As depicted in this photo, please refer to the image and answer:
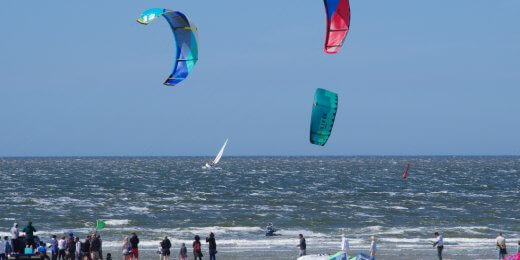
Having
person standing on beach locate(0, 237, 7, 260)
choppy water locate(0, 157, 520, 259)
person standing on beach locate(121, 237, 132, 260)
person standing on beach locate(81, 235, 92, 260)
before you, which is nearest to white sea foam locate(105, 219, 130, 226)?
choppy water locate(0, 157, 520, 259)

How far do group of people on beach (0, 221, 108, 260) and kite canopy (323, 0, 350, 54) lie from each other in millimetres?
8793

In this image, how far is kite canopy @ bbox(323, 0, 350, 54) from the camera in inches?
776

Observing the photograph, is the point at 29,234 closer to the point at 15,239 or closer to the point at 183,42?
the point at 15,239

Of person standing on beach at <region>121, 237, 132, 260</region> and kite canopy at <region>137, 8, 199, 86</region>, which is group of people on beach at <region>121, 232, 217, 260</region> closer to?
person standing on beach at <region>121, 237, 132, 260</region>

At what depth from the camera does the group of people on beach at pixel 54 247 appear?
23359mm

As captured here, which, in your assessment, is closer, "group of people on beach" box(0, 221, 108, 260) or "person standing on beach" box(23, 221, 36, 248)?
"group of people on beach" box(0, 221, 108, 260)

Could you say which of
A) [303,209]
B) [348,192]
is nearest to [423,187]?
[348,192]

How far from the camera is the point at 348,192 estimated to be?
6856 centimetres

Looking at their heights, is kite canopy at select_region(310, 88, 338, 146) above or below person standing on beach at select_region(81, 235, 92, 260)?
above

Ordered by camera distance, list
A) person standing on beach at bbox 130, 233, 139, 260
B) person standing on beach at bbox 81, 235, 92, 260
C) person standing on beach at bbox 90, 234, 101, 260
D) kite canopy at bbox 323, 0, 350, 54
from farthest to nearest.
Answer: person standing on beach at bbox 130, 233, 139, 260 < person standing on beach at bbox 81, 235, 92, 260 < person standing on beach at bbox 90, 234, 101, 260 < kite canopy at bbox 323, 0, 350, 54

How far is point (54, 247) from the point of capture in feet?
81.0

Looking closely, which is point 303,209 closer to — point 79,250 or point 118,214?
point 118,214

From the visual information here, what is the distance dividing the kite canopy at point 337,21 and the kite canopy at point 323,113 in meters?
1.67

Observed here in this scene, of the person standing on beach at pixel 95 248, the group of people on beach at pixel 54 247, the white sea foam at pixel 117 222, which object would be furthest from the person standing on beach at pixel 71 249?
the white sea foam at pixel 117 222
